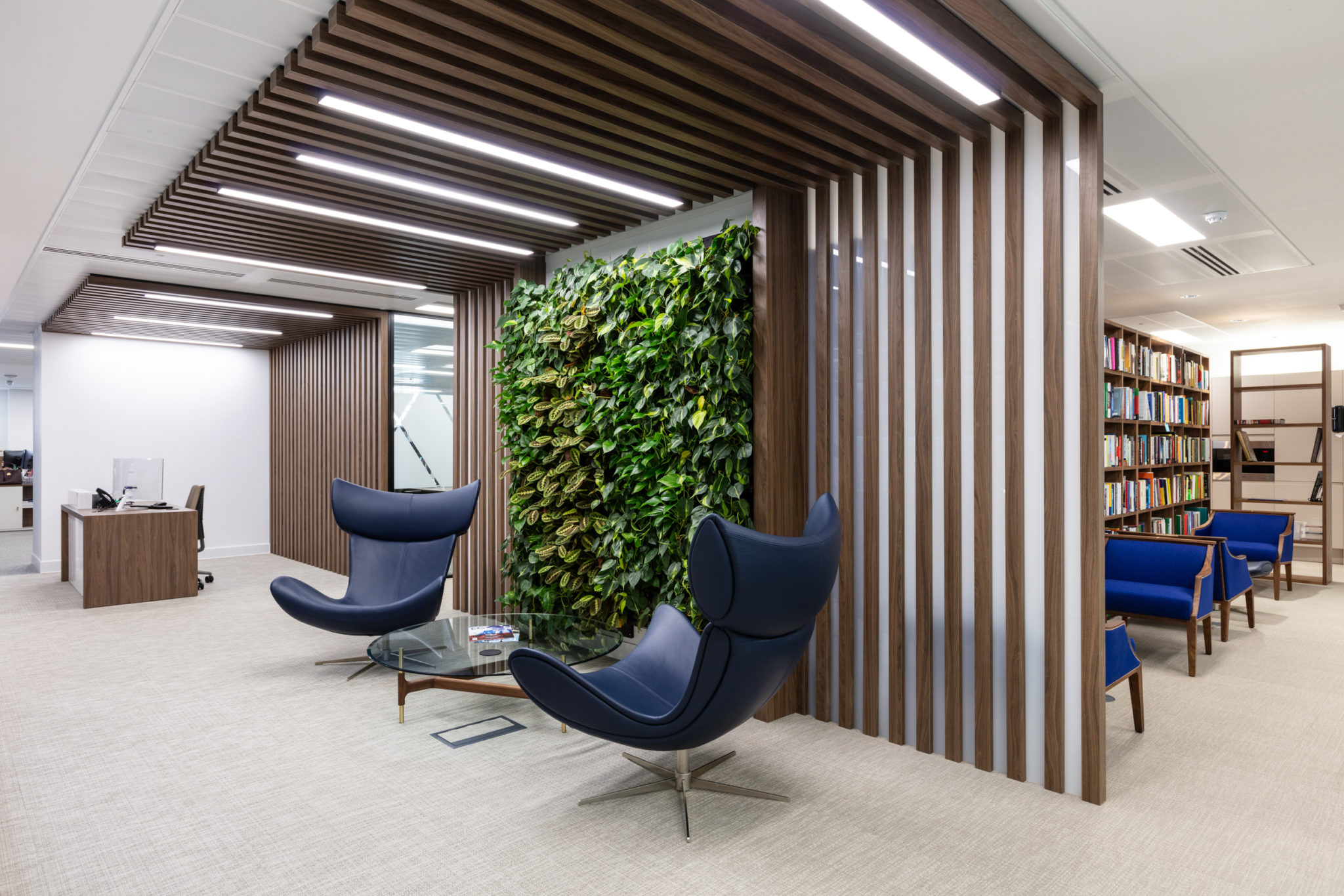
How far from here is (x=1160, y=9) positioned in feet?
8.59

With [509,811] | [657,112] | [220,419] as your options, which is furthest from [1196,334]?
[220,419]

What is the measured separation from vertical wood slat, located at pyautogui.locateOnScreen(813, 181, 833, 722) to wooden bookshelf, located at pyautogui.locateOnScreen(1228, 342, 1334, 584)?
20.2 ft

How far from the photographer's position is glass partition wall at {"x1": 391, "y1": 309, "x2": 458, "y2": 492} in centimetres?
862

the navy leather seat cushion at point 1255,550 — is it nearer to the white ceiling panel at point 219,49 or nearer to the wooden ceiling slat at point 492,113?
the wooden ceiling slat at point 492,113

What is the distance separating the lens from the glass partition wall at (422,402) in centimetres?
862

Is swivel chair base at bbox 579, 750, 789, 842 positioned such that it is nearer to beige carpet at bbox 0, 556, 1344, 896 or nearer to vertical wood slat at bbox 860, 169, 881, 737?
beige carpet at bbox 0, 556, 1344, 896

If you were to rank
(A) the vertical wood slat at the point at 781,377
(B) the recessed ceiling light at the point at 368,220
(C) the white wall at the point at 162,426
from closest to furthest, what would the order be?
(A) the vertical wood slat at the point at 781,377 → (B) the recessed ceiling light at the point at 368,220 → (C) the white wall at the point at 162,426

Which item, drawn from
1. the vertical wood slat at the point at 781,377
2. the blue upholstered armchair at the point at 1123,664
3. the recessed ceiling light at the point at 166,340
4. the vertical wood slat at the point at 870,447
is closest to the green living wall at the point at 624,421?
the vertical wood slat at the point at 781,377

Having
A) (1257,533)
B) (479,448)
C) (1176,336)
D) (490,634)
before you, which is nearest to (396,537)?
(479,448)

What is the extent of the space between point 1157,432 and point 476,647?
708 cm

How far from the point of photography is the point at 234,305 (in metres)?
7.47

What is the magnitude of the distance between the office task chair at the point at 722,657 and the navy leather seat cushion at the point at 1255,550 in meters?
5.58

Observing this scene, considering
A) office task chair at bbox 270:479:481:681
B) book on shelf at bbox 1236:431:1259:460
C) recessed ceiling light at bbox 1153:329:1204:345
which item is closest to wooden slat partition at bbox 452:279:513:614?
office task chair at bbox 270:479:481:681

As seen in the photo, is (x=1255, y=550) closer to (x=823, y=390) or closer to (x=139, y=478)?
(x=823, y=390)
